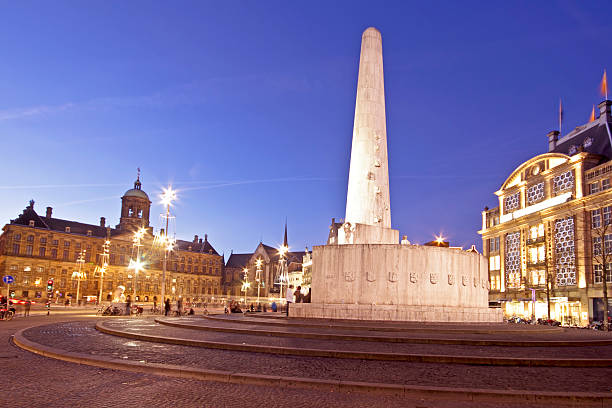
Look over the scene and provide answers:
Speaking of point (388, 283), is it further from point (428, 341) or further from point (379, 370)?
point (379, 370)

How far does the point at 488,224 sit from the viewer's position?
202 feet

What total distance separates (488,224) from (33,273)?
7549 cm

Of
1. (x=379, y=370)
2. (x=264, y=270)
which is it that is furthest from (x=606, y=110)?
(x=264, y=270)

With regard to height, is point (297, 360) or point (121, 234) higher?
point (121, 234)

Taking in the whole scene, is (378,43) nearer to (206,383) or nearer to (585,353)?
(585,353)

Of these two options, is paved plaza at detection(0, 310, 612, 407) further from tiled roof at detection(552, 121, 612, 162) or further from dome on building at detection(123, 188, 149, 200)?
dome on building at detection(123, 188, 149, 200)

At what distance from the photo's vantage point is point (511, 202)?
182 ft

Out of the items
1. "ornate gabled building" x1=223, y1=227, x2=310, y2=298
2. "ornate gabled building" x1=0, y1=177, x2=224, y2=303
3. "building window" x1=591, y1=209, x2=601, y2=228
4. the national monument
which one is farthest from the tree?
"ornate gabled building" x1=223, y1=227, x2=310, y2=298

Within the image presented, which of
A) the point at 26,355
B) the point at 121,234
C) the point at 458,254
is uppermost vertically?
the point at 121,234

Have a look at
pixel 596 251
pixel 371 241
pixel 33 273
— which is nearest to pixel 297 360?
pixel 371 241

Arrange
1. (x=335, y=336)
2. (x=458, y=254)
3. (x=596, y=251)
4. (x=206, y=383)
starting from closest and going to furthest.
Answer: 1. (x=206, y=383)
2. (x=335, y=336)
3. (x=458, y=254)
4. (x=596, y=251)

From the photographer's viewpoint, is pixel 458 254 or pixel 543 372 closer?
pixel 543 372

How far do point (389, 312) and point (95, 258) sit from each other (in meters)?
90.1

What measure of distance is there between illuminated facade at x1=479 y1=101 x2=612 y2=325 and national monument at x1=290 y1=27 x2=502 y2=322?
2572 cm
